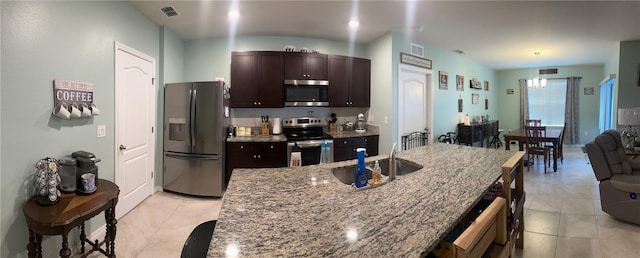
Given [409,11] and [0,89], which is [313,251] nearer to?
[0,89]

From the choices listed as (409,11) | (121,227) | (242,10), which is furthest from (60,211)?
(409,11)

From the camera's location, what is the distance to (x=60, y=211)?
1759mm

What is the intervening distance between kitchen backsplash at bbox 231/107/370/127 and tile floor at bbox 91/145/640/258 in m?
1.30

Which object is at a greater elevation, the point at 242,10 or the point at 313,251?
the point at 242,10

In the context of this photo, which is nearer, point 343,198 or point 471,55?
point 343,198

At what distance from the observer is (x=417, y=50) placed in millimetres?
4555

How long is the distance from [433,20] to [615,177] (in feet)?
8.67

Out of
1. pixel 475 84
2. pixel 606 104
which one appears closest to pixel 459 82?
pixel 475 84

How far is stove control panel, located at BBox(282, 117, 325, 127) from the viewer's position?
4.33 m

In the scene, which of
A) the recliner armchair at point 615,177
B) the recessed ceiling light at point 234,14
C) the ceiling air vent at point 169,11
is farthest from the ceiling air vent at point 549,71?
the ceiling air vent at point 169,11

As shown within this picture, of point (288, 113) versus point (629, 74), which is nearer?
point (288, 113)

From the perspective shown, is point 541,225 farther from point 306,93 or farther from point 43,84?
point 43,84

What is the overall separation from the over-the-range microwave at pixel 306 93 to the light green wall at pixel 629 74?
16.8ft

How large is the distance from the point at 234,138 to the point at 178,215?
1.18 meters
